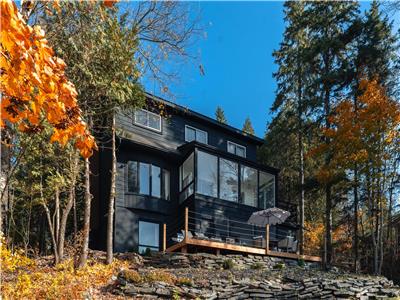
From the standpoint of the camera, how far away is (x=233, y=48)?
11.6 meters

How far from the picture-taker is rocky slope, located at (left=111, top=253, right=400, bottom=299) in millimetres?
9570

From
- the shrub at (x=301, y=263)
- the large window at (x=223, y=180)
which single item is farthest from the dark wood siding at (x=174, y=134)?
the shrub at (x=301, y=263)

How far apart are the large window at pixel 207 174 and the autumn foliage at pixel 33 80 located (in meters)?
15.0

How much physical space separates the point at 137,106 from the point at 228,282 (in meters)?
4.95

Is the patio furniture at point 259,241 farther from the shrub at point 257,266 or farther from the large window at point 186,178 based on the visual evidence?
the shrub at point 257,266

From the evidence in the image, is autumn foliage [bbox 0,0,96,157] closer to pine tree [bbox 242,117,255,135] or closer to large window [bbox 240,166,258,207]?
large window [bbox 240,166,258,207]

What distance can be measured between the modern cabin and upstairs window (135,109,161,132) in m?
0.04

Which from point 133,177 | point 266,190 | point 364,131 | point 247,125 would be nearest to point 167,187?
point 133,177

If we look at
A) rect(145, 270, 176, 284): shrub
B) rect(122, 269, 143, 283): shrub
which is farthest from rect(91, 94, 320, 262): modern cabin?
rect(122, 269, 143, 283): shrub

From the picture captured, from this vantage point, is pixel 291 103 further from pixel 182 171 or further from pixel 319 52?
pixel 182 171

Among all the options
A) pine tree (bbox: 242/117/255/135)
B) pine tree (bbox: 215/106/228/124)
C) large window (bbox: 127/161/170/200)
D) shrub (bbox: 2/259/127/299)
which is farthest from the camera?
pine tree (bbox: 215/106/228/124)

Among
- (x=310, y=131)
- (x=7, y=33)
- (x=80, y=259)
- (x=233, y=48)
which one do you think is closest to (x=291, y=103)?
(x=310, y=131)

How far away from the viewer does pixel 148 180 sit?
1791 cm

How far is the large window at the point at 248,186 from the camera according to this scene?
19.6m
